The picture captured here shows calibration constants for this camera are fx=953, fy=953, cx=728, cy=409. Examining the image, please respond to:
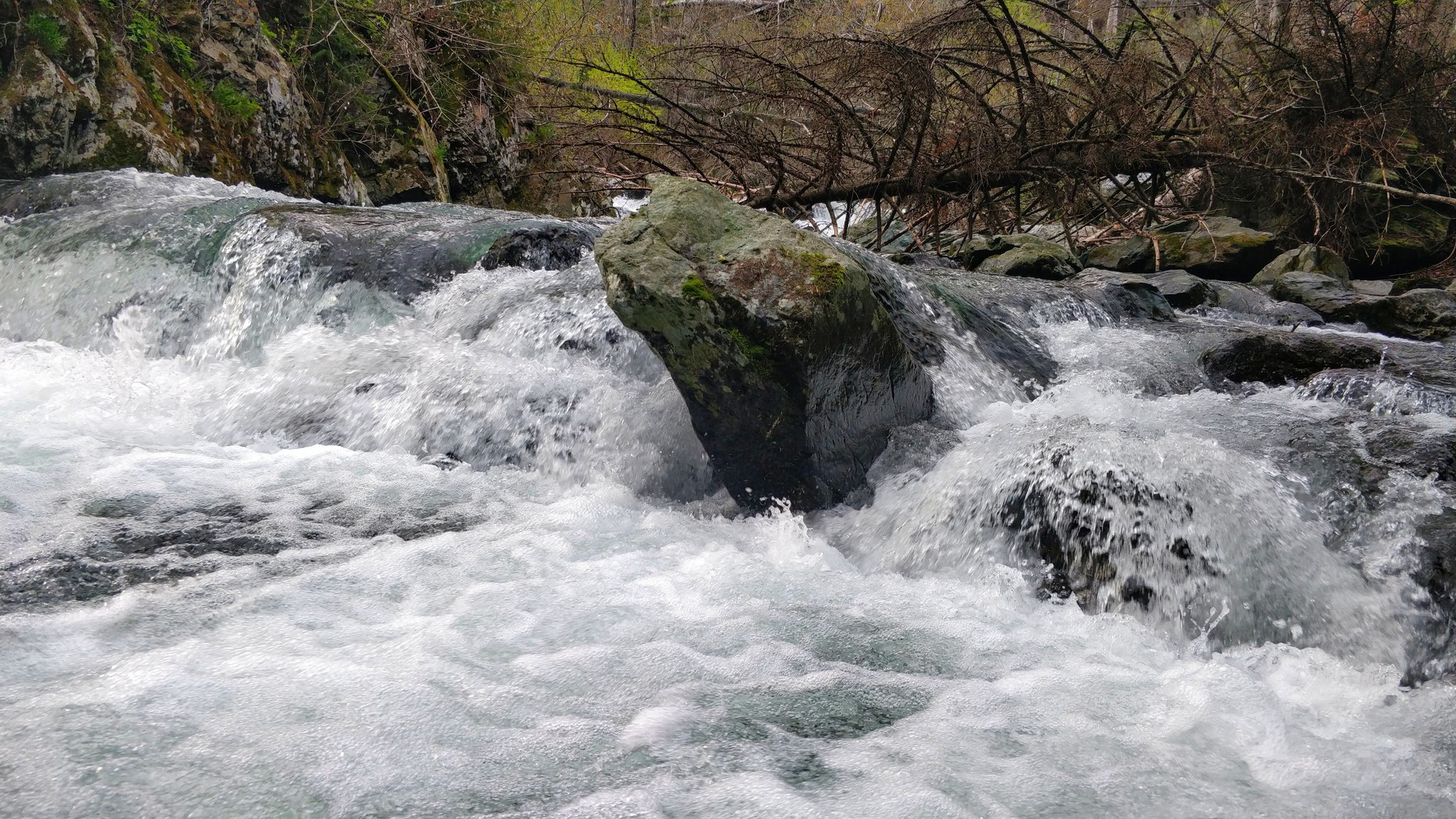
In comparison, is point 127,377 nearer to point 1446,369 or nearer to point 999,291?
point 999,291

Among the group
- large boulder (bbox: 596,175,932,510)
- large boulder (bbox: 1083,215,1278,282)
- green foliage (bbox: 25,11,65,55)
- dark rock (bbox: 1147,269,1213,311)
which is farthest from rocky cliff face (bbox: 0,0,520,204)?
dark rock (bbox: 1147,269,1213,311)

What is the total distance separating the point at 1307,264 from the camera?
684 cm

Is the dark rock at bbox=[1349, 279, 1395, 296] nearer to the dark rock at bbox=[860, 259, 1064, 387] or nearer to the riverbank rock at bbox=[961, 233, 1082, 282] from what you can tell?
the riverbank rock at bbox=[961, 233, 1082, 282]

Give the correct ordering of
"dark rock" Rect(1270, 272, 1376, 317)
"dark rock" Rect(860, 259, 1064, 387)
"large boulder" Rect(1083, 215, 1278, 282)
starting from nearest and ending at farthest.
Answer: "dark rock" Rect(860, 259, 1064, 387) → "dark rock" Rect(1270, 272, 1376, 317) → "large boulder" Rect(1083, 215, 1278, 282)

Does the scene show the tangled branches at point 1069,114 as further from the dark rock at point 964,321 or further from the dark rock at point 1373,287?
the dark rock at point 964,321

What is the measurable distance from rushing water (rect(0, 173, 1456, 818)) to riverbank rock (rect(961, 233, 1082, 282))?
8.37 ft

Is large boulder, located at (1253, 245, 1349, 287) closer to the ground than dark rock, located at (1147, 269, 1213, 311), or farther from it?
farther from it

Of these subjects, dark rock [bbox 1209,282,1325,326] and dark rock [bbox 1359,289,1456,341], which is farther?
dark rock [bbox 1209,282,1325,326]

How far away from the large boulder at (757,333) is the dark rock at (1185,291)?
383 centimetres

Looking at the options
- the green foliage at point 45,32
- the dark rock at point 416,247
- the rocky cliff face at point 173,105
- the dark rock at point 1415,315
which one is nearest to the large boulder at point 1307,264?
the dark rock at point 1415,315

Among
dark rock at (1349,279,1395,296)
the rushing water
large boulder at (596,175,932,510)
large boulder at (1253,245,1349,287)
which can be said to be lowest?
the rushing water

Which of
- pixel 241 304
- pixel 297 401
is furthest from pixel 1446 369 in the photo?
pixel 241 304

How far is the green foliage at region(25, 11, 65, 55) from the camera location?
5.93 metres

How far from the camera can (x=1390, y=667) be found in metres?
2.18
